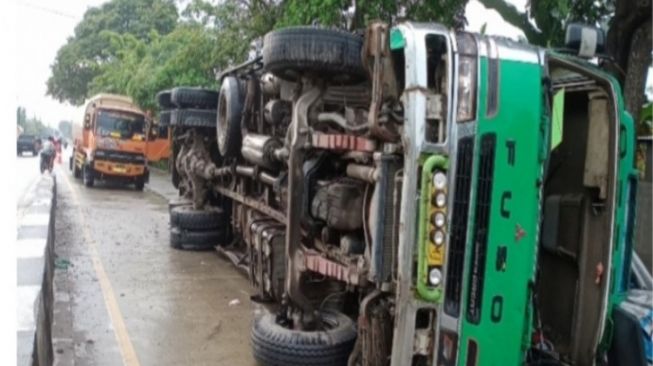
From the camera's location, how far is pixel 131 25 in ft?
121

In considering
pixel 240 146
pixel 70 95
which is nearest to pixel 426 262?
pixel 240 146

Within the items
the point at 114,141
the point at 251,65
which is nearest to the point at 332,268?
the point at 251,65

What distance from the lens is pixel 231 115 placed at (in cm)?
661

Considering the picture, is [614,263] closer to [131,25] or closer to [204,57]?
[204,57]

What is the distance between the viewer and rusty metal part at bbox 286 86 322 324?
13.4 ft

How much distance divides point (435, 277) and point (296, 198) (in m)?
1.41

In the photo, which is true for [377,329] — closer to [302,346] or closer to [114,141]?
[302,346]

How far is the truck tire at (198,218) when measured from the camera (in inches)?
330

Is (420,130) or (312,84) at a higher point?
(312,84)

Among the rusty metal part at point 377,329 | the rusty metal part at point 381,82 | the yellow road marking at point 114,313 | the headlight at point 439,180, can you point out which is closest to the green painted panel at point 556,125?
the headlight at point 439,180

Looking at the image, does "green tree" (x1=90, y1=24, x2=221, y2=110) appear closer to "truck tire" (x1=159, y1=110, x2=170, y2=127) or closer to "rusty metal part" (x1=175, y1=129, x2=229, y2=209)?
"truck tire" (x1=159, y1=110, x2=170, y2=127)

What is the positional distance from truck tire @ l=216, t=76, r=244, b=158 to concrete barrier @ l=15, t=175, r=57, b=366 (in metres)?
2.08

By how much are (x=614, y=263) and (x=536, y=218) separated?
0.69m

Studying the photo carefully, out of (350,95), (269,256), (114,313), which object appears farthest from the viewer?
(114,313)
